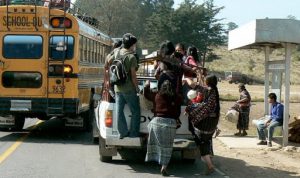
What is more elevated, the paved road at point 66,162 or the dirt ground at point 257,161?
the paved road at point 66,162

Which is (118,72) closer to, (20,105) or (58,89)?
(58,89)

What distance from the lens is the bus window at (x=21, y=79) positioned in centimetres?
1370

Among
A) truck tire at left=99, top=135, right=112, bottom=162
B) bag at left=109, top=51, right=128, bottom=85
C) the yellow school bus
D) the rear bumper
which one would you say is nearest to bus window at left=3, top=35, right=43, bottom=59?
the yellow school bus

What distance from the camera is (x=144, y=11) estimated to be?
11625 centimetres

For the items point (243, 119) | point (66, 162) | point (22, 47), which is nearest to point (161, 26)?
point (243, 119)

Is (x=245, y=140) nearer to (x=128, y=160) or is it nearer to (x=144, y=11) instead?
(x=128, y=160)

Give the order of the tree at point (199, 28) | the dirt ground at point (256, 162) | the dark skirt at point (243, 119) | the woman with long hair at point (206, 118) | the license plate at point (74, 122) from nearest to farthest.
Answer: the woman with long hair at point (206, 118) → the dirt ground at point (256, 162) → the license plate at point (74, 122) → the dark skirt at point (243, 119) → the tree at point (199, 28)

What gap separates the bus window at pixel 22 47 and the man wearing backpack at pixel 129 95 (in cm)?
428

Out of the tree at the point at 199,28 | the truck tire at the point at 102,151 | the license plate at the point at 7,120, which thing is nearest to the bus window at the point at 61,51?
the license plate at the point at 7,120

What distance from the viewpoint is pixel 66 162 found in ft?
34.3

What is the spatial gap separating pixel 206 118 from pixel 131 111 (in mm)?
1304

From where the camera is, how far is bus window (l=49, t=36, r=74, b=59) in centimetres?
1360

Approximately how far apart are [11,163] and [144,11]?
107538 millimetres

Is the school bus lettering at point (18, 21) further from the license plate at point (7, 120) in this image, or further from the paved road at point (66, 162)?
the paved road at point (66, 162)
